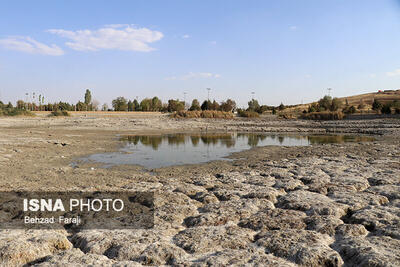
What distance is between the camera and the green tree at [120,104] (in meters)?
105

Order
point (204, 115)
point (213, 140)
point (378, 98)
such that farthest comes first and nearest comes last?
point (378, 98), point (204, 115), point (213, 140)

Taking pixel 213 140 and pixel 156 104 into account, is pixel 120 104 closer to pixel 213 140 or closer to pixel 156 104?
Result: pixel 156 104

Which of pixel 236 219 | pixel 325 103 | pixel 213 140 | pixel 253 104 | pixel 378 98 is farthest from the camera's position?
pixel 378 98

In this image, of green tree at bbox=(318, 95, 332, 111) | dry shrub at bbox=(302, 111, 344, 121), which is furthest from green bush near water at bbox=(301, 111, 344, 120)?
green tree at bbox=(318, 95, 332, 111)

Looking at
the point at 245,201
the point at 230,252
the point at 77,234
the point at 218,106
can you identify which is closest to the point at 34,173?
the point at 77,234

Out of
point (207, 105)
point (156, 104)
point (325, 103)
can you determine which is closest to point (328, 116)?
point (325, 103)

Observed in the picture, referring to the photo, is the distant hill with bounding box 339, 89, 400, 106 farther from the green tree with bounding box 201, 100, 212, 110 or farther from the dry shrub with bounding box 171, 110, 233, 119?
the dry shrub with bounding box 171, 110, 233, 119

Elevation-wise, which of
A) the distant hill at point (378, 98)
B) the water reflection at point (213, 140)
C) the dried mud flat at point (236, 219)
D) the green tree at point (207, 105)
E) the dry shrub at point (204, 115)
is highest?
the distant hill at point (378, 98)

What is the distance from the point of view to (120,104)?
349 feet

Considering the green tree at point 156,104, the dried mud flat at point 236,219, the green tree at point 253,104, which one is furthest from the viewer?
the green tree at point 156,104

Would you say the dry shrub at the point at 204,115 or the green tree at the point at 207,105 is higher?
the green tree at the point at 207,105

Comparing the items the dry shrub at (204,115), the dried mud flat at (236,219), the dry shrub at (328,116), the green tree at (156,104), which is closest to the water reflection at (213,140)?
the dried mud flat at (236,219)

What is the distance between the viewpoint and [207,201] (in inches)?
275

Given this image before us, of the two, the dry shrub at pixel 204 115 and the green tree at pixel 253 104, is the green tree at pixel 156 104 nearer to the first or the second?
the green tree at pixel 253 104
